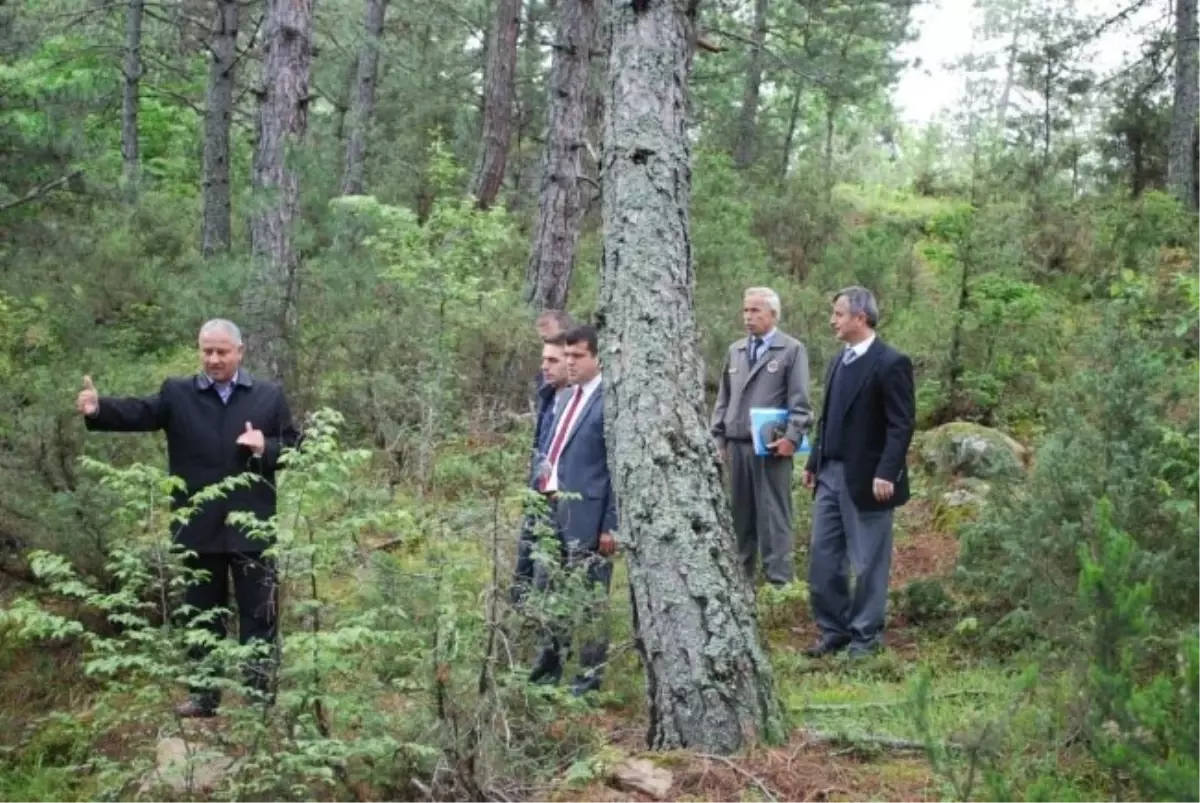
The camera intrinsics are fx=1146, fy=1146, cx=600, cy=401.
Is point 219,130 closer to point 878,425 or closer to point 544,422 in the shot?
point 544,422

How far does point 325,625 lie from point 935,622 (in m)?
3.68

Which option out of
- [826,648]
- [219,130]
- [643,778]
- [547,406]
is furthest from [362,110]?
[643,778]

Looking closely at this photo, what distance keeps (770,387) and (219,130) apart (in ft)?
31.2

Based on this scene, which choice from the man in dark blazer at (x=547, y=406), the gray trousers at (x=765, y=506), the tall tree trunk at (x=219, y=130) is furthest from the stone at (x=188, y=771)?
the tall tree trunk at (x=219, y=130)

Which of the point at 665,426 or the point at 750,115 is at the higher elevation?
the point at 750,115

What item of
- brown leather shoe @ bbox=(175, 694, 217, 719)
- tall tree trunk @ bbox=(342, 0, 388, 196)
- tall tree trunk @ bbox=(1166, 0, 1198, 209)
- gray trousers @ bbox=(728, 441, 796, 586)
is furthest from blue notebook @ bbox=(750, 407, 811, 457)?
tall tree trunk @ bbox=(342, 0, 388, 196)

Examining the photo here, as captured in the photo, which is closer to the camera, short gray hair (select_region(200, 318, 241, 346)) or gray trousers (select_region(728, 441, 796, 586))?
short gray hair (select_region(200, 318, 241, 346))

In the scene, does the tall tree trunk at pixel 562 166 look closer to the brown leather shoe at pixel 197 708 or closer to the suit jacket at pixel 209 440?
the suit jacket at pixel 209 440

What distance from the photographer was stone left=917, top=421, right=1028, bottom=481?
9.37 meters

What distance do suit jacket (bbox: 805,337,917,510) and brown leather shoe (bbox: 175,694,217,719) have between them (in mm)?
3414

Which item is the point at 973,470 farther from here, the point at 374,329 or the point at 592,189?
the point at 592,189

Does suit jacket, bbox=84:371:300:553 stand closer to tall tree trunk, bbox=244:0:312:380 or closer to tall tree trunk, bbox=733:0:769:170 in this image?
tall tree trunk, bbox=244:0:312:380

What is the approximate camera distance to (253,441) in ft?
17.2

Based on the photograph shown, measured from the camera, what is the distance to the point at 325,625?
480 centimetres
